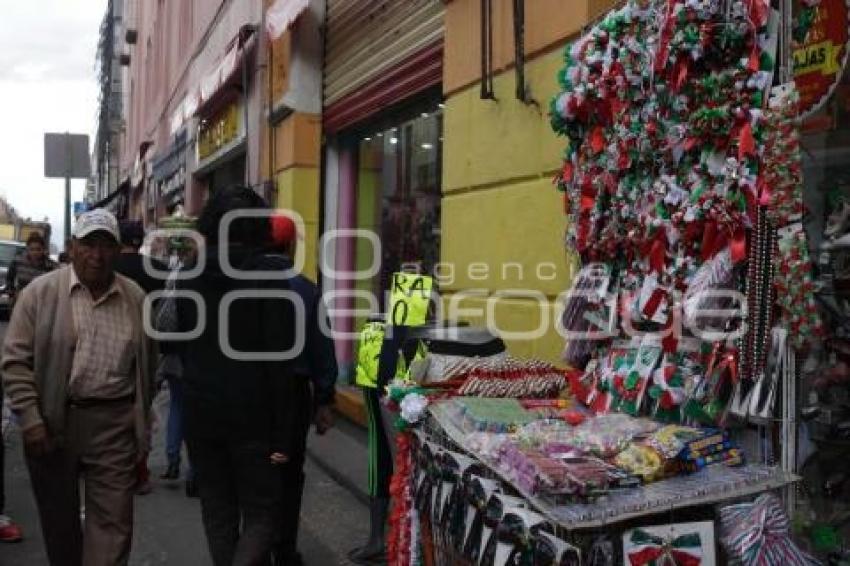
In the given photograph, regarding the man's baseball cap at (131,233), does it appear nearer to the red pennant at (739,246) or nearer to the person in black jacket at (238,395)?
the person in black jacket at (238,395)

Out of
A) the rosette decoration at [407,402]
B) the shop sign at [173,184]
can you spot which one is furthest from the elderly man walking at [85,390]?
the shop sign at [173,184]

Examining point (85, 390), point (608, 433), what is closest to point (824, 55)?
point (608, 433)

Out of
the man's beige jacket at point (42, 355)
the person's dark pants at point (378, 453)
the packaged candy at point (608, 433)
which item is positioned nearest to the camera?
the packaged candy at point (608, 433)

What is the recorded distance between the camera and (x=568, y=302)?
135 inches

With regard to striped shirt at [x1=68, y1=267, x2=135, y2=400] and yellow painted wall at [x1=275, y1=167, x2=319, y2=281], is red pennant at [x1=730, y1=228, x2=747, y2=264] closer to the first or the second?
striped shirt at [x1=68, y1=267, x2=135, y2=400]

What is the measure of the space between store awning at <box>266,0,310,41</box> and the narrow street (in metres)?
4.43

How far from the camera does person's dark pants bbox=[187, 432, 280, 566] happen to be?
3.38 meters

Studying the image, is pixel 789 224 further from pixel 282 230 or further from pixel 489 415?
pixel 282 230

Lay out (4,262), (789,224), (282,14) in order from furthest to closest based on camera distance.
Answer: (4,262) < (282,14) < (789,224)

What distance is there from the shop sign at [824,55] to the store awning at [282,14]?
19.9 ft

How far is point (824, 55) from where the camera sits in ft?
9.43

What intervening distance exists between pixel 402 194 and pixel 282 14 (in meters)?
2.36

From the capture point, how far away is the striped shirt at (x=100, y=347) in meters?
3.50

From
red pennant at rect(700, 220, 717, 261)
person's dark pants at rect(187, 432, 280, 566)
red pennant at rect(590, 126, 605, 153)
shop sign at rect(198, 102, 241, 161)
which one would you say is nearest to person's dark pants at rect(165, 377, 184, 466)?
person's dark pants at rect(187, 432, 280, 566)
